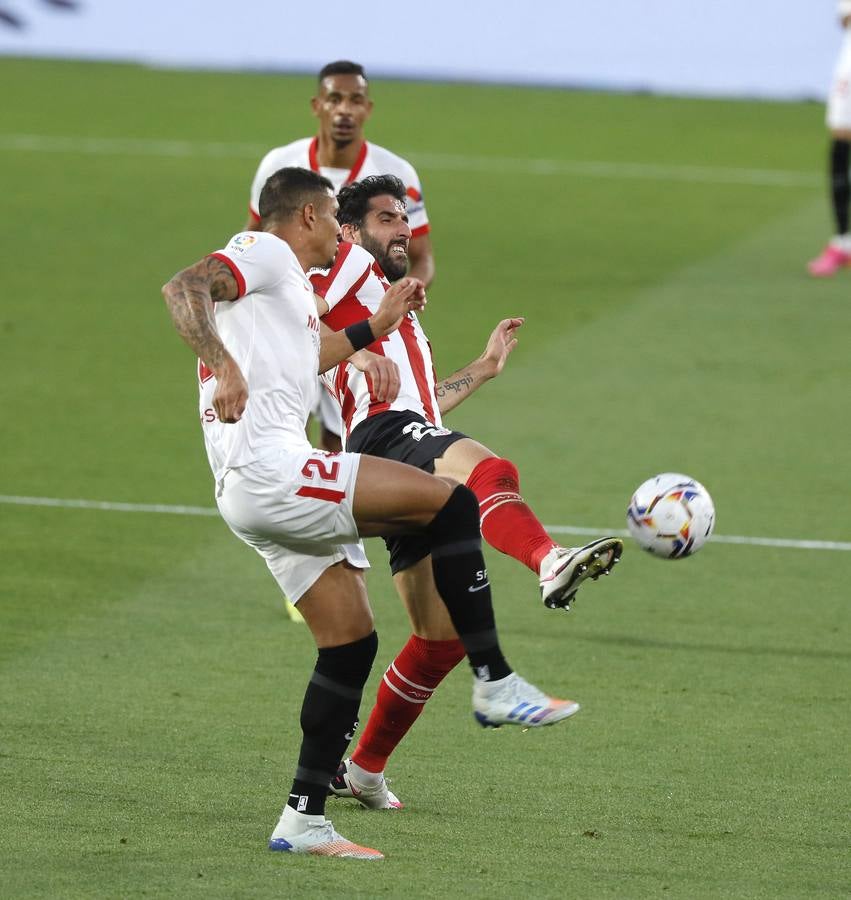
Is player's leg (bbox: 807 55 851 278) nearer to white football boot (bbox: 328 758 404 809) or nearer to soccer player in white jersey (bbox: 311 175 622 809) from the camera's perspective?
soccer player in white jersey (bbox: 311 175 622 809)

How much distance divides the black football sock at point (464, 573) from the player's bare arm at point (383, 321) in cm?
58

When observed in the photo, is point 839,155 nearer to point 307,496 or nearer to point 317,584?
point 317,584

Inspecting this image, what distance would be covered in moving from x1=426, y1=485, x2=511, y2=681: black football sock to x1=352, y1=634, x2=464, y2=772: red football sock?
2.09 ft

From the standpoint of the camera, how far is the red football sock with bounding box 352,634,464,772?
5.92 metres

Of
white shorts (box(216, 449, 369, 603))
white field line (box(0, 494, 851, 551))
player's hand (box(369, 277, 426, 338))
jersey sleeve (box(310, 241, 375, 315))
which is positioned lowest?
white field line (box(0, 494, 851, 551))

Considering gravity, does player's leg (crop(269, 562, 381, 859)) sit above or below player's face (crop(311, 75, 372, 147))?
below

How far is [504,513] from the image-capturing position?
5.96 meters

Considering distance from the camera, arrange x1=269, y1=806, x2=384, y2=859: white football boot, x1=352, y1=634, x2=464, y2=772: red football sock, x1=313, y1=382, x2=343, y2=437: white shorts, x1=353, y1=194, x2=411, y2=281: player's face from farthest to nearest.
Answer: x1=313, y1=382, x2=343, y2=437: white shorts → x1=353, y1=194, x2=411, y2=281: player's face → x1=352, y1=634, x2=464, y2=772: red football sock → x1=269, y1=806, x2=384, y2=859: white football boot

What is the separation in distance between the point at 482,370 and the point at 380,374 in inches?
31.4

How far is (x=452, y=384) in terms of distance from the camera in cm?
650

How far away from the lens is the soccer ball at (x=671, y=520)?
595 centimetres

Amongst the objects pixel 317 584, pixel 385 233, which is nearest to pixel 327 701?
pixel 317 584

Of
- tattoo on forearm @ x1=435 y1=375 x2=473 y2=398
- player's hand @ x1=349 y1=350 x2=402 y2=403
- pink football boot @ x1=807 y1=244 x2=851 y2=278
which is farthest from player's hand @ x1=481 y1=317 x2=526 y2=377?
pink football boot @ x1=807 y1=244 x2=851 y2=278

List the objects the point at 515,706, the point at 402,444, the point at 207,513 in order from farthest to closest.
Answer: the point at 207,513
the point at 402,444
the point at 515,706
